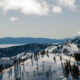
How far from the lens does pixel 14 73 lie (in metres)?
137

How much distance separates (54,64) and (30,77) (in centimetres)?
2566

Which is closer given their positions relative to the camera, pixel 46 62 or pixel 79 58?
pixel 46 62

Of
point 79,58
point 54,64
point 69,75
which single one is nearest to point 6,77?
point 54,64

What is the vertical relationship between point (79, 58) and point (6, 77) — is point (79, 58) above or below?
above

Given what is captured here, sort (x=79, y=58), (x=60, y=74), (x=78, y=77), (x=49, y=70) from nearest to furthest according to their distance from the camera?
(x=78, y=77) → (x=60, y=74) → (x=49, y=70) → (x=79, y=58)

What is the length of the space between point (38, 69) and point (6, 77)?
86.2ft

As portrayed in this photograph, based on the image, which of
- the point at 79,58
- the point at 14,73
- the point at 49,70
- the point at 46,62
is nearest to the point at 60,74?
the point at 49,70

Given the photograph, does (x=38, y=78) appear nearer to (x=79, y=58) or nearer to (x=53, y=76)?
(x=53, y=76)

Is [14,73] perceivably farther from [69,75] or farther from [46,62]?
[69,75]

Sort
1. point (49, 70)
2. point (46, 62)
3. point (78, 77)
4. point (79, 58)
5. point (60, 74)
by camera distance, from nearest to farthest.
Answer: point (78, 77) < point (60, 74) < point (49, 70) < point (46, 62) < point (79, 58)

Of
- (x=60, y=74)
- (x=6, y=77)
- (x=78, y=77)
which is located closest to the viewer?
(x=78, y=77)

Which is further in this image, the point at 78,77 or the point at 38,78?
the point at 38,78

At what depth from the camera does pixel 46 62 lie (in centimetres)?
14500

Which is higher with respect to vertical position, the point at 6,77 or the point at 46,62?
the point at 46,62
